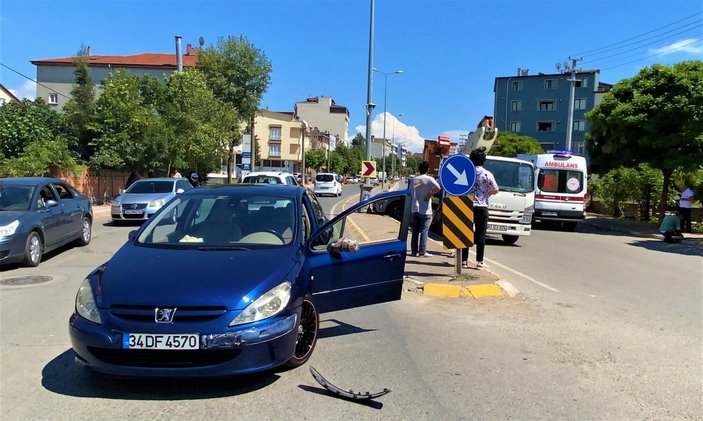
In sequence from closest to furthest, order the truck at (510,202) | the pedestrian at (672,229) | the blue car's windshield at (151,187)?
1. the truck at (510,202)
2. the pedestrian at (672,229)
3. the blue car's windshield at (151,187)

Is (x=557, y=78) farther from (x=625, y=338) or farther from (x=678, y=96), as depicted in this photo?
(x=625, y=338)

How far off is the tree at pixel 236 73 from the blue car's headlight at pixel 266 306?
38.7 meters

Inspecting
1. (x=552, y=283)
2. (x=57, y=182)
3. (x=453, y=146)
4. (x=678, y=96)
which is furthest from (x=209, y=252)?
(x=453, y=146)

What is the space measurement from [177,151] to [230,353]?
1038 inches

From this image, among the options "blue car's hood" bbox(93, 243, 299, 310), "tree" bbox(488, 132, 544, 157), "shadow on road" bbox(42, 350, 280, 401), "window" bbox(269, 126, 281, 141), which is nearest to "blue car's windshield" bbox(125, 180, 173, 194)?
"blue car's hood" bbox(93, 243, 299, 310)

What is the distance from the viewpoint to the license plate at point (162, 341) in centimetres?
366

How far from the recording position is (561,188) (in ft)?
62.4

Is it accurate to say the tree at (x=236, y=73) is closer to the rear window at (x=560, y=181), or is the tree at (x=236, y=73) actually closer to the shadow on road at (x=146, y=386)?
the rear window at (x=560, y=181)

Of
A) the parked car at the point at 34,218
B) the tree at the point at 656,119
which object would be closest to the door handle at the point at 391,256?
the parked car at the point at 34,218

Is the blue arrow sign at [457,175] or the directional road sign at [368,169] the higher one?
the directional road sign at [368,169]

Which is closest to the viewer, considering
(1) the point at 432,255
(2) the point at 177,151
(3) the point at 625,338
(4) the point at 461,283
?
(3) the point at 625,338

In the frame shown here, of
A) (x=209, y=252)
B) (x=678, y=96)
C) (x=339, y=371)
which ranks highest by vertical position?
(x=678, y=96)

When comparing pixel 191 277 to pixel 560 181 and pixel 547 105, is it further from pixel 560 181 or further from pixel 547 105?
pixel 547 105

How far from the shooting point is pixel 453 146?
23.8 m
